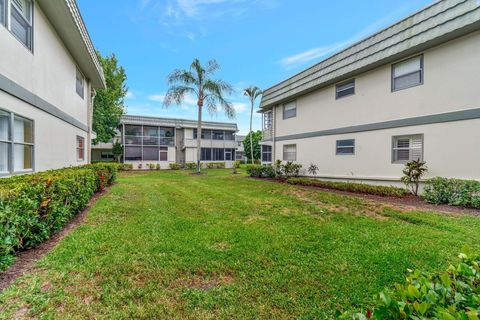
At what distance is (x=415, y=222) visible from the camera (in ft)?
18.0

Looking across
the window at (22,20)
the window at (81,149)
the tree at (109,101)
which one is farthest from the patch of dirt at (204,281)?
the tree at (109,101)

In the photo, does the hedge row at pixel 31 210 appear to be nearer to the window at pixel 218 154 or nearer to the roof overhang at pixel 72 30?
the roof overhang at pixel 72 30

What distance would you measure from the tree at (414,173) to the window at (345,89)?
14.0 ft

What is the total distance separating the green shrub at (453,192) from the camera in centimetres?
676

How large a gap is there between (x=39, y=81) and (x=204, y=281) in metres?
7.08

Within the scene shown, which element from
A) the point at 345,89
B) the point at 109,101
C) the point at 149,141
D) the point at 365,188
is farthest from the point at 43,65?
the point at 149,141

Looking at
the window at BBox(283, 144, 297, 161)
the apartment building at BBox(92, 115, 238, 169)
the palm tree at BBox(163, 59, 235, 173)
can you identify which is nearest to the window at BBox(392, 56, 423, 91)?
the window at BBox(283, 144, 297, 161)

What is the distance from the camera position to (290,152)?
15055 mm

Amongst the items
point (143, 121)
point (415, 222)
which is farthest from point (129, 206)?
point (143, 121)

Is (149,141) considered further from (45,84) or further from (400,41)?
(400,41)

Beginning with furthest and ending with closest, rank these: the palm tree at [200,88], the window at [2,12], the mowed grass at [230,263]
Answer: the palm tree at [200,88] → the window at [2,12] → the mowed grass at [230,263]

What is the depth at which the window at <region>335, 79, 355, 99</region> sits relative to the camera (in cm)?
1110

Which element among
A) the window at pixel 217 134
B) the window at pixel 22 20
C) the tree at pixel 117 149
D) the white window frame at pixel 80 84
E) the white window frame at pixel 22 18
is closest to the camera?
the white window frame at pixel 22 18

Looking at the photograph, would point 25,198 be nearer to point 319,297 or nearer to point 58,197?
point 58,197
